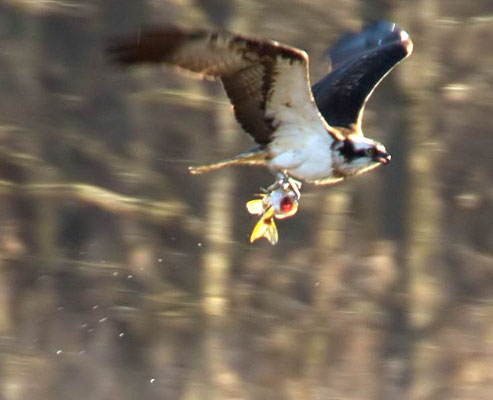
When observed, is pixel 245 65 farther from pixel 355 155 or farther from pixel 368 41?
pixel 368 41

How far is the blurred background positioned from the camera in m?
9.80

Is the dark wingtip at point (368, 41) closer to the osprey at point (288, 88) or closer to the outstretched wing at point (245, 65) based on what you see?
the osprey at point (288, 88)

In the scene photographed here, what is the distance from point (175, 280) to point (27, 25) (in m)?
1.73

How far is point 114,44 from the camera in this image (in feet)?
20.8

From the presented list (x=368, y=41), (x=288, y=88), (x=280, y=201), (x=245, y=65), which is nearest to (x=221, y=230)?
(x=368, y=41)

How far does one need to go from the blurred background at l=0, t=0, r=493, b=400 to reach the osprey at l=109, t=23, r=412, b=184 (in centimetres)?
165

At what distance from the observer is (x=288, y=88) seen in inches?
276

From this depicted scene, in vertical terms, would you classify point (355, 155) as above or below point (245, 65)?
below

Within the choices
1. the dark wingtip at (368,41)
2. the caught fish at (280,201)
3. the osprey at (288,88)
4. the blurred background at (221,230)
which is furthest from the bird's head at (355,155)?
the blurred background at (221,230)

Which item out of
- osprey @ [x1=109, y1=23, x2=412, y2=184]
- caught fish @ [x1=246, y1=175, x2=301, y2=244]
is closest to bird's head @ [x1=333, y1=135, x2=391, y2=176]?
osprey @ [x1=109, y1=23, x2=412, y2=184]

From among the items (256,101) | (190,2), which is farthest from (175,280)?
(256,101)

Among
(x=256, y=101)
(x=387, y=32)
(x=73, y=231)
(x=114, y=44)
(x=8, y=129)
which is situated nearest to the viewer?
(x=114, y=44)

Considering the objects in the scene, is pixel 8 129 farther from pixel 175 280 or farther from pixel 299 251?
pixel 299 251

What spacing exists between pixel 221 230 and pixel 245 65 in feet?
10.4
